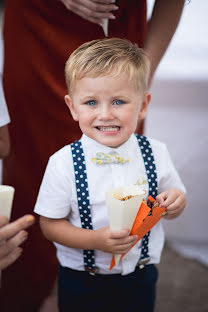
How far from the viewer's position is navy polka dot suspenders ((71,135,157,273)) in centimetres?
96

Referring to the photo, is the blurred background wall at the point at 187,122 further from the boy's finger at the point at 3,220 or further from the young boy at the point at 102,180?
the boy's finger at the point at 3,220

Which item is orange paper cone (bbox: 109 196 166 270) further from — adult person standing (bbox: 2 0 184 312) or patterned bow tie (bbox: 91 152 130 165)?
adult person standing (bbox: 2 0 184 312)

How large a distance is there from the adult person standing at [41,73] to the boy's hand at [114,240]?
43 centimetres

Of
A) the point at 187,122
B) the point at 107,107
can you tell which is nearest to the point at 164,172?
the point at 107,107

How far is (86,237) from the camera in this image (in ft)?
3.13

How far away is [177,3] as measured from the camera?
3.68 ft

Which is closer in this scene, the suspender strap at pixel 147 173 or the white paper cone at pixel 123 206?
the white paper cone at pixel 123 206

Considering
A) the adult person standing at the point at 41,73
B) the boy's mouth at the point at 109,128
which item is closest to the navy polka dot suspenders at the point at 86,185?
the boy's mouth at the point at 109,128

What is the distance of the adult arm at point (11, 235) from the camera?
84cm

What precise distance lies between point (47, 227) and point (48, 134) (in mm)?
393

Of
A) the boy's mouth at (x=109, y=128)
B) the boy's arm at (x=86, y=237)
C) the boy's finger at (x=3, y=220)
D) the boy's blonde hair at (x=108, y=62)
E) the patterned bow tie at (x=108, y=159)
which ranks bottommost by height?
the boy's arm at (x=86, y=237)

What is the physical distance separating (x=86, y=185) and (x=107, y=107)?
8.6 inches

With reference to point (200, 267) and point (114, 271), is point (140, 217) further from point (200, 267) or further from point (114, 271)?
point (200, 267)

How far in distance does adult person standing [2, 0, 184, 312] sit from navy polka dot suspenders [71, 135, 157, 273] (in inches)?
10.1
